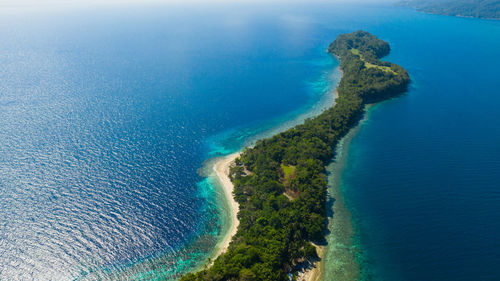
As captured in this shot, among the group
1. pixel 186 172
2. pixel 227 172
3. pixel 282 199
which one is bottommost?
pixel 282 199

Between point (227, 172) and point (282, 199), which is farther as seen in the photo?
point (227, 172)

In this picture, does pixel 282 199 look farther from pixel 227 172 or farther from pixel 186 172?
pixel 186 172

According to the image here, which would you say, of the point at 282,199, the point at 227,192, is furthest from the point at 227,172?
the point at 282,199

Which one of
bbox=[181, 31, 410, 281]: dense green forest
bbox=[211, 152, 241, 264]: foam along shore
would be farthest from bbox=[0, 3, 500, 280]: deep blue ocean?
bbox=[181, 31, 410, 281]: dense green forest

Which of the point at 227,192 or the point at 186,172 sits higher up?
the point at 186,172

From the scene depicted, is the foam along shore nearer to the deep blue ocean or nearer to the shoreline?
the shoreline

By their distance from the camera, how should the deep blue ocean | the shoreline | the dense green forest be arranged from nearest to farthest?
the dense green forest
the deep blue ocean
the shoreline

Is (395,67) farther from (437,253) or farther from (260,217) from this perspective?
(260,217)
